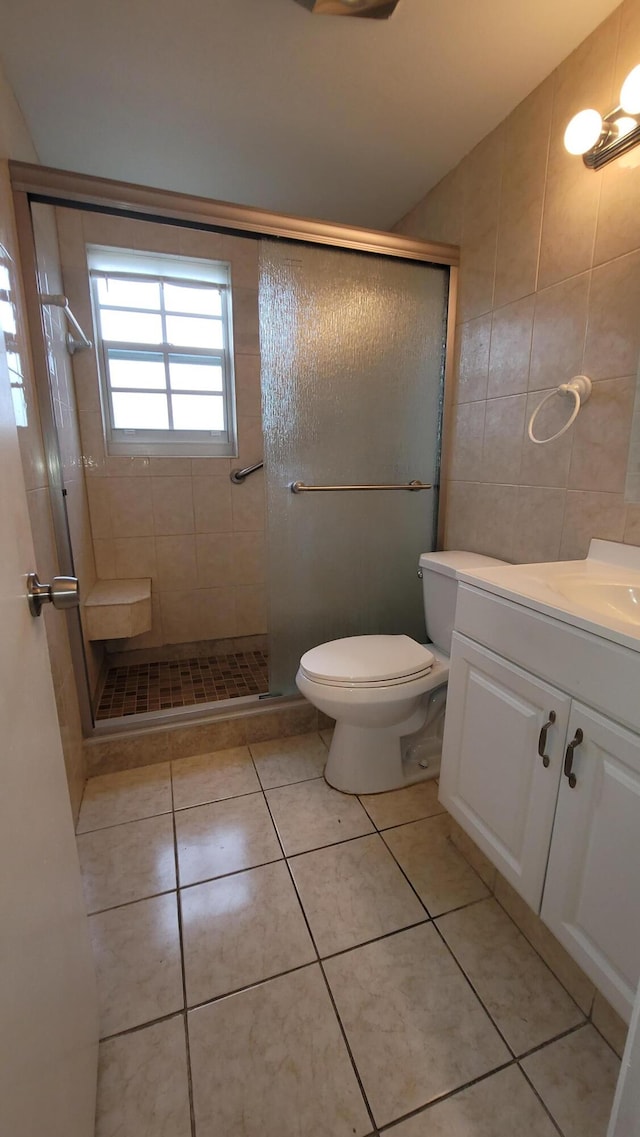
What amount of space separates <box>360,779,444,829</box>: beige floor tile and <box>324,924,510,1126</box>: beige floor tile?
1.19ft

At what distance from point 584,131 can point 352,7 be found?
2.08ft

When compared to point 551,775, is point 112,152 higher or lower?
higher

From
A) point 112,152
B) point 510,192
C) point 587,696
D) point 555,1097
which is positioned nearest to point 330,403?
point 510,192

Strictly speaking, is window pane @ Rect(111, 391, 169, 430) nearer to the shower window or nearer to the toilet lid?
the shower window

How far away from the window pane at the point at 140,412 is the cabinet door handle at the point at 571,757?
2.25m

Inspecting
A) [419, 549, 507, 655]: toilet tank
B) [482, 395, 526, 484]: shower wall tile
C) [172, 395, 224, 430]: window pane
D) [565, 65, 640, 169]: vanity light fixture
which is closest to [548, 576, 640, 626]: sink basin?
[419, 549, 507, 655]: toilet tank

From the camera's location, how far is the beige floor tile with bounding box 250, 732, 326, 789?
5.44 ft

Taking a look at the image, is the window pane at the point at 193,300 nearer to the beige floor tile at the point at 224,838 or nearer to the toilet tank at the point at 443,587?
the toilet tank at the point at 443,587

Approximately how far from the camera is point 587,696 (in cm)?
82

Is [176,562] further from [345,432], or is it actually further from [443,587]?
[443,587]

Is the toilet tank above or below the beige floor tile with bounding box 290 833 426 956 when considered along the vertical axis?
above

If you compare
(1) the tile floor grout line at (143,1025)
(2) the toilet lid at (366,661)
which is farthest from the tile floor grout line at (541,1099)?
(2) the toilet lid at (366,661)

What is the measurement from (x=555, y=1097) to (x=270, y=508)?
160 centimetres

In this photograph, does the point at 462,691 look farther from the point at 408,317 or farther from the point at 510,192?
the point at 510,192
